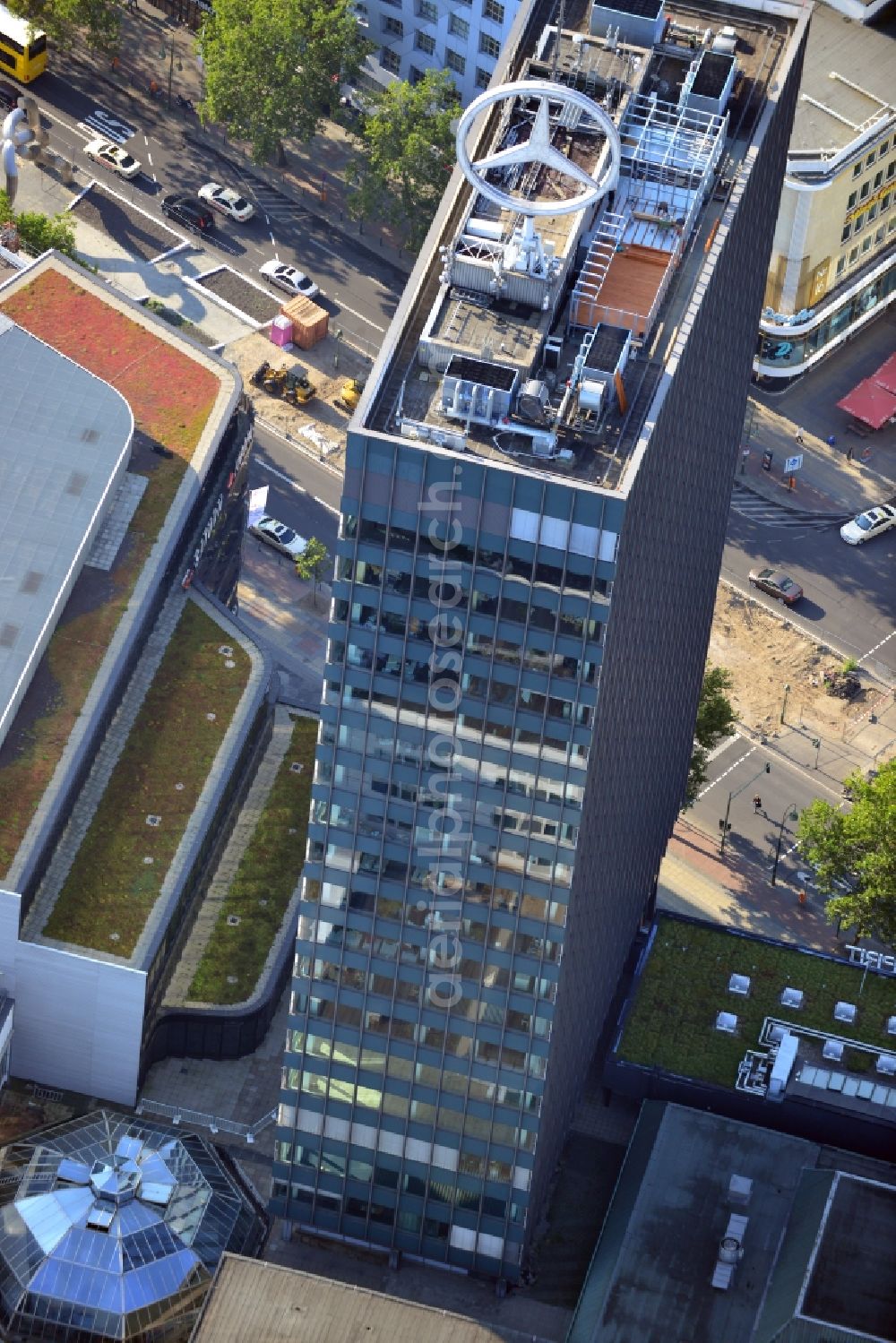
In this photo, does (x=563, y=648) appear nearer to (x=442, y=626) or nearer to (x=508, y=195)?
(x=442, y=626)

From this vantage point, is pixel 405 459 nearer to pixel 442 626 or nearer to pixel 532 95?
pixel 442 626

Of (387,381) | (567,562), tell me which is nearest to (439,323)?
(387,381)

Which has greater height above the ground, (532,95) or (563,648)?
(532,95)

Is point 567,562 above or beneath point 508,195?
beneath

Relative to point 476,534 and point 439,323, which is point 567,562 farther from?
point 439,323

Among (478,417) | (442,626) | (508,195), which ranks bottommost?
(442,626)

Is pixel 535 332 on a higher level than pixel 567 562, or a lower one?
higher

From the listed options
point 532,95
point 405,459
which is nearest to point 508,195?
point 532,95

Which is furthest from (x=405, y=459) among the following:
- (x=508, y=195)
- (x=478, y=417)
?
(x=508, y=195)
